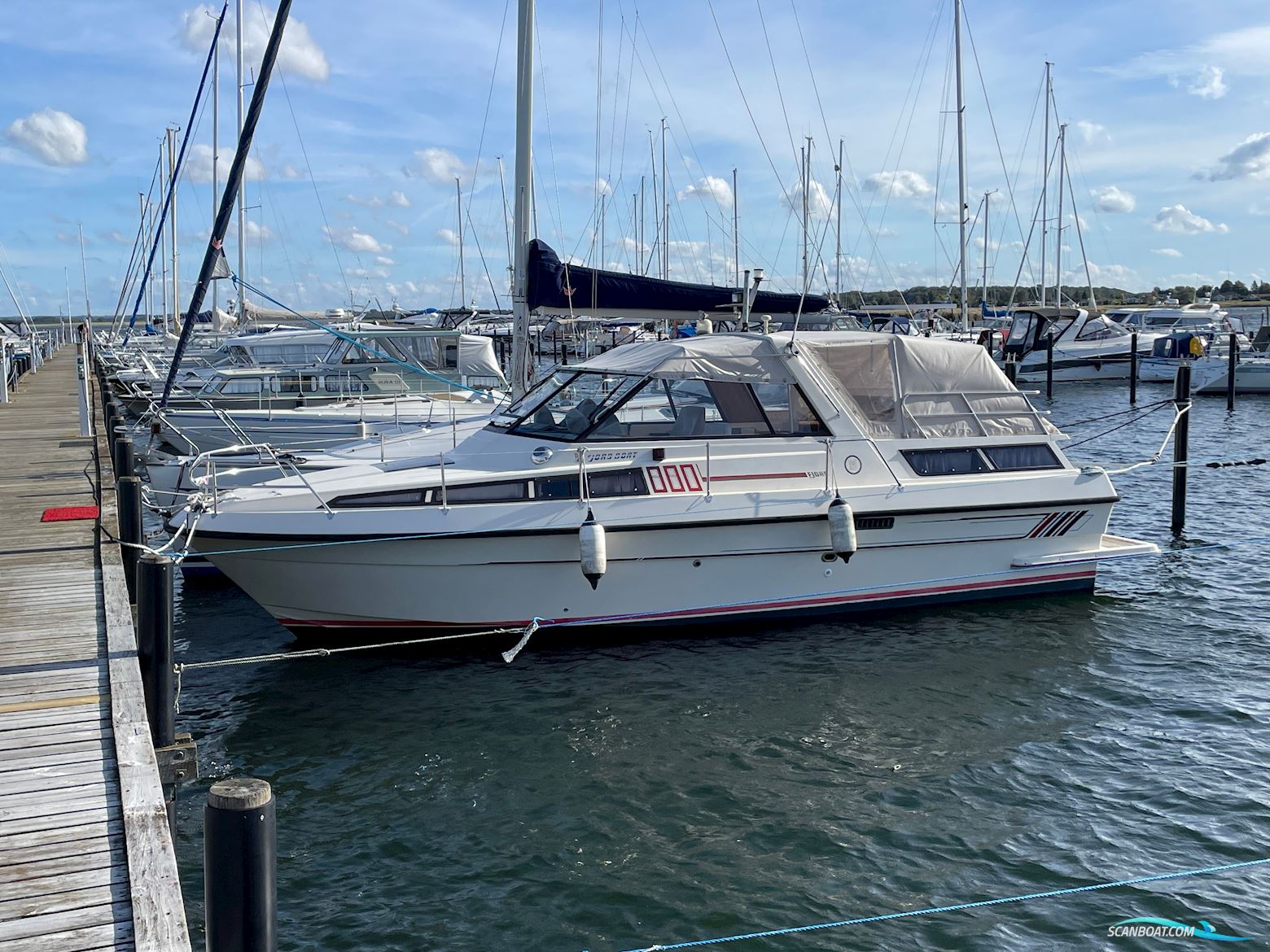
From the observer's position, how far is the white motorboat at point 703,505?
9.35 m

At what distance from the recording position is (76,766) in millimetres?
5281

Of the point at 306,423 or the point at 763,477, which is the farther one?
the point at 306,423

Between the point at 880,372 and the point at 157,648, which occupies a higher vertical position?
the point at 880,372

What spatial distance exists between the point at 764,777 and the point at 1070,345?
40106mm

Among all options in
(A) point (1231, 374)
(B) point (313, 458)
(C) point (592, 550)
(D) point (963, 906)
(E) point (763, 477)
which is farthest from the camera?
(A) point (1231, 374)

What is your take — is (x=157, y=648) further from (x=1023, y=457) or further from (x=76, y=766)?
(x=1023, y=457)

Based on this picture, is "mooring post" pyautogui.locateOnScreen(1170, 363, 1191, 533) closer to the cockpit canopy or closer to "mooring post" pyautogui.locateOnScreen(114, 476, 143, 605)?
the cockpit canopy

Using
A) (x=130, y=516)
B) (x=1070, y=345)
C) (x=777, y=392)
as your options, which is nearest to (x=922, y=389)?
(x=777, y=392)

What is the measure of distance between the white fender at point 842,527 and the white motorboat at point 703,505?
2cm

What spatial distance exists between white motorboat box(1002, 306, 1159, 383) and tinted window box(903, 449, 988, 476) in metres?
31.5

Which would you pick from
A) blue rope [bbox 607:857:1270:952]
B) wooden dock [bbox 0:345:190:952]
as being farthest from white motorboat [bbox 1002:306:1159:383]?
wooden dock [bbox 0:345:190:952]

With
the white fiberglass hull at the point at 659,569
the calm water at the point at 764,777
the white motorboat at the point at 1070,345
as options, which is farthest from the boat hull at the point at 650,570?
the white motorboat at the point at 1070,345

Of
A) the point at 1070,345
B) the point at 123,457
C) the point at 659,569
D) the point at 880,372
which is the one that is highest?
the point at 1070,345

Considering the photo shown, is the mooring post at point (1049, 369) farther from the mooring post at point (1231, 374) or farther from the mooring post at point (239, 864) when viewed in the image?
the mooring post at point (239, 864)
